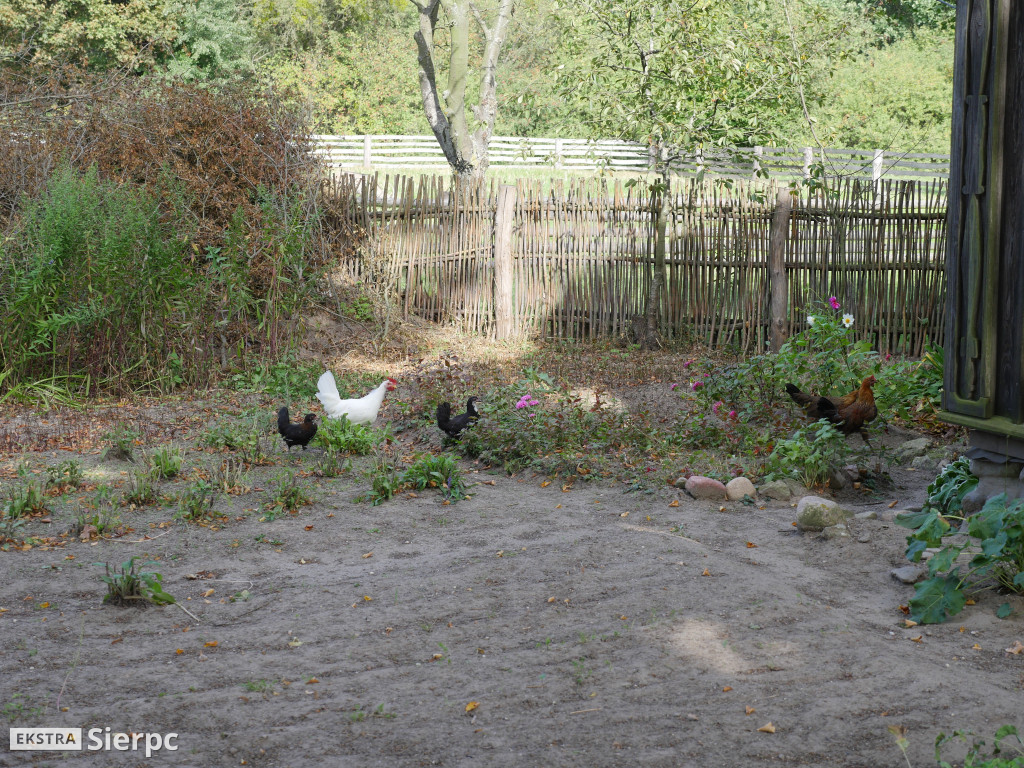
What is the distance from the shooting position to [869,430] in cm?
643

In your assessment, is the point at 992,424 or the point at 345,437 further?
the point at 345,437

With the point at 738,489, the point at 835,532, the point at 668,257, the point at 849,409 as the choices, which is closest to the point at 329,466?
the point at 738,489

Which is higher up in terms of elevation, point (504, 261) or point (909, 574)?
point (504, 261)

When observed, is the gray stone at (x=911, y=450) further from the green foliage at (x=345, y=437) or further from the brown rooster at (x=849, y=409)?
the green foliage at (x=345, y=437)

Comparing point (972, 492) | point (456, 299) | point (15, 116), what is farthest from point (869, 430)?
point (15, 116)

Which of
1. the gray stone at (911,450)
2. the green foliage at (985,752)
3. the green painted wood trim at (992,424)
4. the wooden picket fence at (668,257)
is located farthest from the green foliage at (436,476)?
the wooden picket fence at (668,257)

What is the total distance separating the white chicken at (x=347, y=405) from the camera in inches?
264

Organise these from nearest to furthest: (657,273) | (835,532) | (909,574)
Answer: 1. (909,574)
2. (835,532)
3. (657,273)

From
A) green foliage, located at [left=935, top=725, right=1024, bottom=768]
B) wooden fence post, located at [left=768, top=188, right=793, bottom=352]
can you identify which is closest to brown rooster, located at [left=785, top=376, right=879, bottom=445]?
green foliage, located at [left=935, top=725, right=1024, bottom=768]

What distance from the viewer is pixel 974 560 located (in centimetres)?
383

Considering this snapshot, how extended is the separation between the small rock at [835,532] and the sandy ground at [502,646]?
0.20 feet

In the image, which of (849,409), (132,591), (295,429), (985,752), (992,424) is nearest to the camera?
(985,752)

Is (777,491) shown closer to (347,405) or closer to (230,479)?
(347,405)

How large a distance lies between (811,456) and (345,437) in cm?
317
